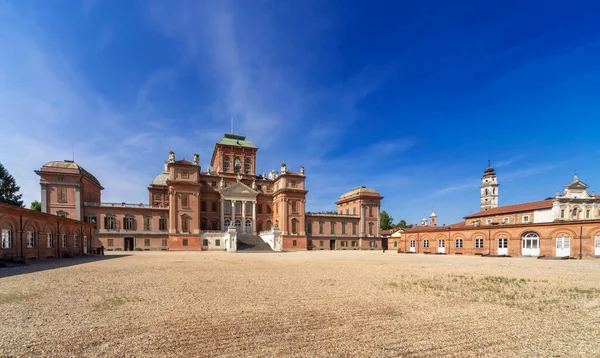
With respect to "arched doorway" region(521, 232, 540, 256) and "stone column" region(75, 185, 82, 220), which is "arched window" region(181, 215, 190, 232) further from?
"arched doorway" region(521, 232, 540, 256)

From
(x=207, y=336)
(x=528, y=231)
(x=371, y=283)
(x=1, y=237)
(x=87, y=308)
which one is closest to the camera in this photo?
(x=207, y=336)

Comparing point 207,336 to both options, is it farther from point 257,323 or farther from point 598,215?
point 598,215

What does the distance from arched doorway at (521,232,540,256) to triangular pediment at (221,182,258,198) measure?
4182cm

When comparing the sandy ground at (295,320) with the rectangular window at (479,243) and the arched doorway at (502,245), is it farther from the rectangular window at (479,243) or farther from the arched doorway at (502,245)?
the rectangular window at (479,243)

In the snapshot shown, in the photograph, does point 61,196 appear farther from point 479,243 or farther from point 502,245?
point 502,245

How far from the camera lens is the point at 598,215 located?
4838cm

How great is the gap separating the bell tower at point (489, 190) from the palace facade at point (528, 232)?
29821 millimetres

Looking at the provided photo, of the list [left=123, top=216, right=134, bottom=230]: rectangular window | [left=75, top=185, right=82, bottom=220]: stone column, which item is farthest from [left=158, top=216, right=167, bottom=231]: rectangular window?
[left=75, top=185, right=82, bottom=220]: stone column

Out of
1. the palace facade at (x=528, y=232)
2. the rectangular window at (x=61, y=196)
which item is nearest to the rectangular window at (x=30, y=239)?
the rectangular window at (x=61, y=196)

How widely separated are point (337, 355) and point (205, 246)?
46.4 meters

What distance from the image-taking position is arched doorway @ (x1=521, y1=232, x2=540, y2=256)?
1265 inches

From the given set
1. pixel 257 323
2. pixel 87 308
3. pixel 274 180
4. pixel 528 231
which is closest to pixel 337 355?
pixel 257 323

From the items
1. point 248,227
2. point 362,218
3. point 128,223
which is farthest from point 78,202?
point 362,218

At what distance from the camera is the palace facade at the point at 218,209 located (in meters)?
43.9
